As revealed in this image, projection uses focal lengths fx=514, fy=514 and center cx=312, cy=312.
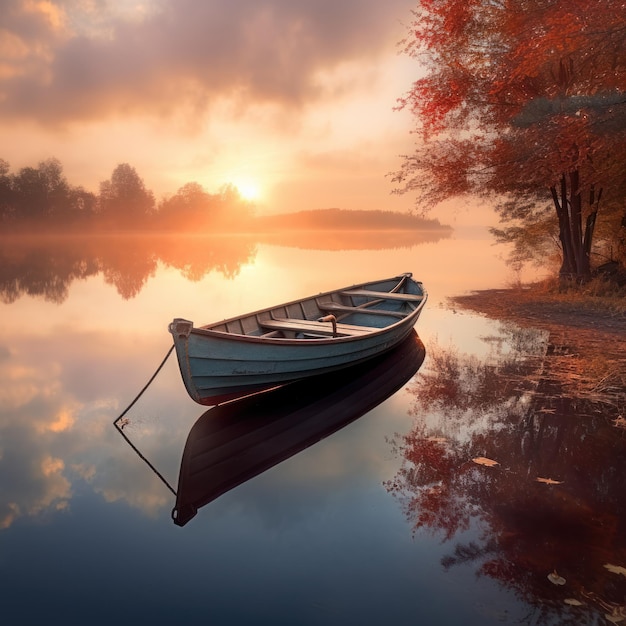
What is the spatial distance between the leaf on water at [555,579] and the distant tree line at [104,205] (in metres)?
74.0

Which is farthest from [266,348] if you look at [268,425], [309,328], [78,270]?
[78,270]

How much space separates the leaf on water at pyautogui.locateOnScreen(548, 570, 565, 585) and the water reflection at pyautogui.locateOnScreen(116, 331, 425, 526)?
342cm

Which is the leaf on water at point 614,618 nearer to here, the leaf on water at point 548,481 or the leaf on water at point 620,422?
the leaf on water at point 548,481

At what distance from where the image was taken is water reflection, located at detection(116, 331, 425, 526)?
6.30 m

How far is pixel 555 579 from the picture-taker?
430cm

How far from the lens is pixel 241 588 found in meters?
4.39

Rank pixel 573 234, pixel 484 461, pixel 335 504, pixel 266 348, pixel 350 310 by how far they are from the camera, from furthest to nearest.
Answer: pixel 573 234 < pixel 350 310 < pixel 266 348 < pixel 484 461 < pixel 335 504

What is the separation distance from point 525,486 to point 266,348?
405 centimetres

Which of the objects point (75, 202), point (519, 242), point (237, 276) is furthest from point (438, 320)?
point (75, 202)

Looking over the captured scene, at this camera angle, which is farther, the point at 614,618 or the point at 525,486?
the point at 525,486

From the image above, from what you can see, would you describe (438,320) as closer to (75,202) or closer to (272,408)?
(272,408)

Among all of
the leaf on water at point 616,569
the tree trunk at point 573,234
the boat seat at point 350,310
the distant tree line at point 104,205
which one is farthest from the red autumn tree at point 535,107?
the distant tree line at point 104,205

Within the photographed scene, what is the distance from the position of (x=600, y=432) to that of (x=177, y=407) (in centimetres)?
651

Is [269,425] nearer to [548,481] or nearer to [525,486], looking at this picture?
[525,486]
